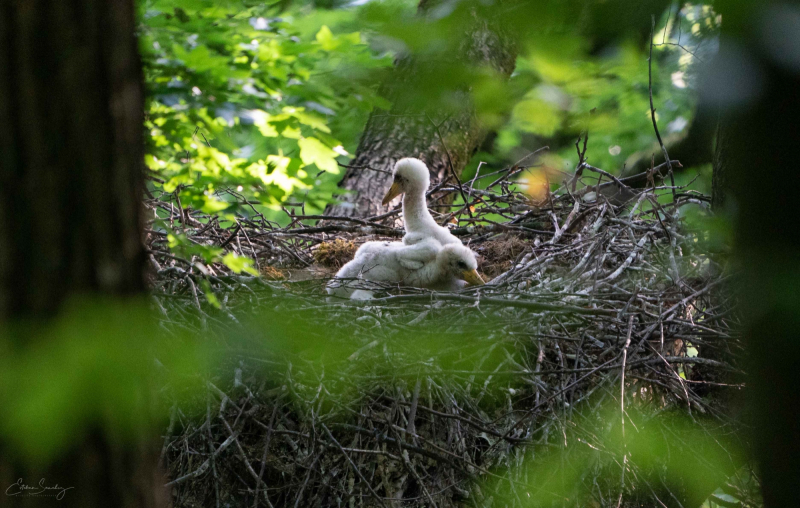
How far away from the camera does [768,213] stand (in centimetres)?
64

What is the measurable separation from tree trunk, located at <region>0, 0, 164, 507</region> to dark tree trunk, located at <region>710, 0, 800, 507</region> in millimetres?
834

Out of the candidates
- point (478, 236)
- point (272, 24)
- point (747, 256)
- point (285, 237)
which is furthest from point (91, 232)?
point (478, 236)

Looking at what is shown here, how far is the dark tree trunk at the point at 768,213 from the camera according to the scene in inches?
24.9

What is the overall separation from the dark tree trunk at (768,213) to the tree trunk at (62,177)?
834mm

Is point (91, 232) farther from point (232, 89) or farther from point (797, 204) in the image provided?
point (232, 89)

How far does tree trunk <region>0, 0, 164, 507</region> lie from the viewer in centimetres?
86

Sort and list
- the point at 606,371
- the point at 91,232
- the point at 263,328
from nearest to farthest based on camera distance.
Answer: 1. the point at 91,232
2. the point at 263,328
3. the point at 606,371

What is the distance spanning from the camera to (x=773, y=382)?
659 mm

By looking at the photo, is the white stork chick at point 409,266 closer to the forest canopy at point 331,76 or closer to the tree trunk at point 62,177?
the forest canopy at point 331,76

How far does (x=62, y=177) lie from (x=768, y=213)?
0.93 metres

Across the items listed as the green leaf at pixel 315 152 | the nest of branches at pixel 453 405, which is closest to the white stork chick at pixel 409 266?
the nest of branches at pixel 453 405

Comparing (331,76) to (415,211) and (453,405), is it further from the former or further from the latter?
(415,211)

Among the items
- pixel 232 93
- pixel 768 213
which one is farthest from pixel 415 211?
pixel 768 213

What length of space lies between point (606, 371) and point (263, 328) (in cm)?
174
